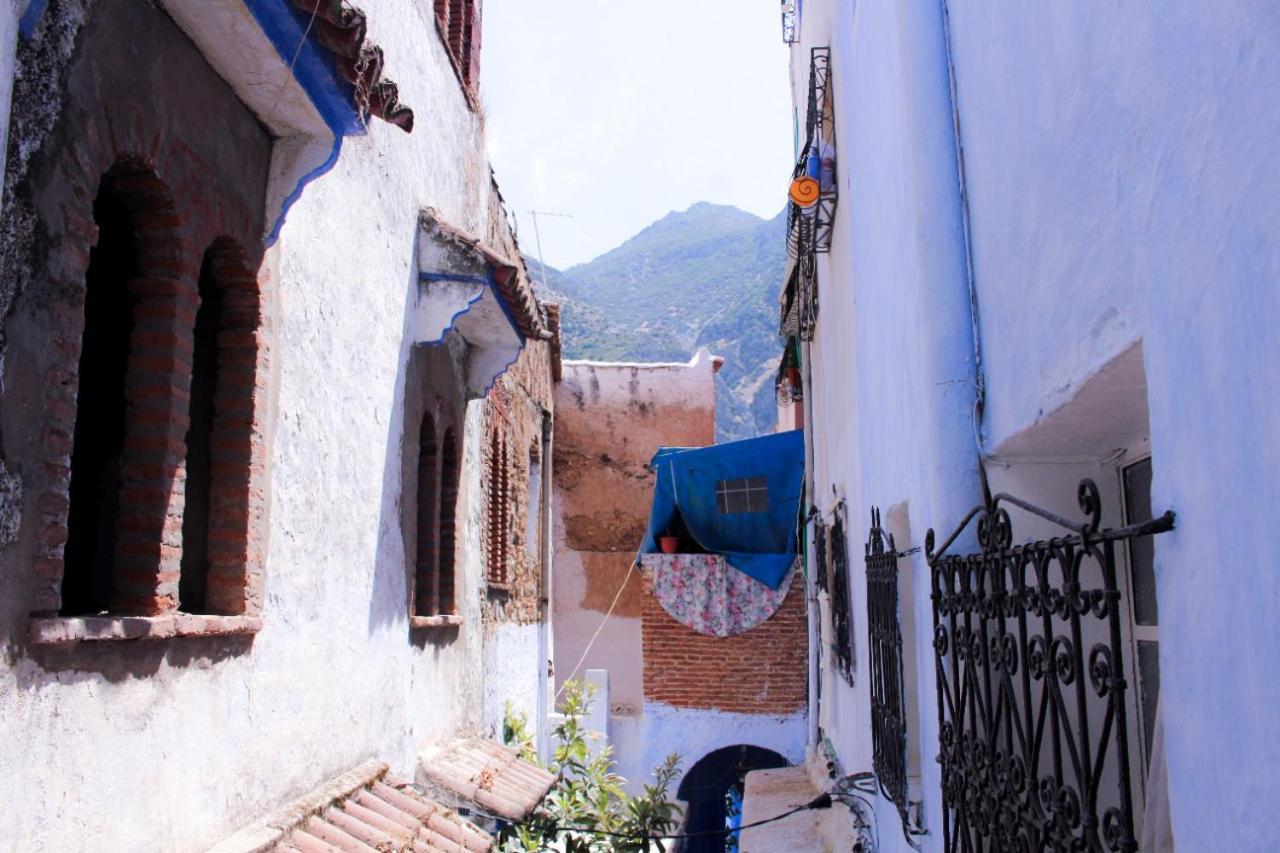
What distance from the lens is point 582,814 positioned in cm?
865

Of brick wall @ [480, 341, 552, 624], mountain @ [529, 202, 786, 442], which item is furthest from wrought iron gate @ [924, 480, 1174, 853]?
mountain @ [529, 202, 786, 442]

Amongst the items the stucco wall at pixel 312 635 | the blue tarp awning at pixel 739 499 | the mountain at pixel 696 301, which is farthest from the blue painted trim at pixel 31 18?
the mountain at pixel 696 301

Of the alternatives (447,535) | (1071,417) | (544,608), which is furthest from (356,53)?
(544,608)

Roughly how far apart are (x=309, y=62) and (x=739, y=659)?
11125 millimetres

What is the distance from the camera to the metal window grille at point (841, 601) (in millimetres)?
7031

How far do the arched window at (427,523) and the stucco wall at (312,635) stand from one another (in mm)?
352

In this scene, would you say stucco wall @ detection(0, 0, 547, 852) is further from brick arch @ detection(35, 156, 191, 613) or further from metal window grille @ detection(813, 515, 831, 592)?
metal window grille @ detection(813, 515, 831, 592)

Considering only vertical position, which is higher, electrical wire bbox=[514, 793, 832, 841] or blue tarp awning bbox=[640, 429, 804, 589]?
blue tarp awning bbox=[640, 429, 804, 589]

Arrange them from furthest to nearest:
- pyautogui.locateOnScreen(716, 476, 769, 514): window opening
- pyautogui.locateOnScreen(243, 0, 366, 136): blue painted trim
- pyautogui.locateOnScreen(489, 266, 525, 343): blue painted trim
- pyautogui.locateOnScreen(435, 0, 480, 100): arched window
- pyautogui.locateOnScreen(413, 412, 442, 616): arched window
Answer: pyautogui.locateOnScreen(716, 476, 769, 514): window opening
pyautogui.locateOnScreen(435, 0, 480, 100): arched window
pyautogui.locateOnScreen(413, 412, 442, 616): arched window
pyautogui.locateOnScreen(489, 266, 525, 343): blue painted trim
pyautogui.locateOnScreen(243, 0, 366, 136): blue painted trim

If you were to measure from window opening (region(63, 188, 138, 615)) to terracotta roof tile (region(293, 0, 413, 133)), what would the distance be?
116cm

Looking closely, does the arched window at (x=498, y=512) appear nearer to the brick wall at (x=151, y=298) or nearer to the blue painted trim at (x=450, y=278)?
the blue painted trim at (x=450, y=278)

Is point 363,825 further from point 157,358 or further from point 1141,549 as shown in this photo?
point 1141,549

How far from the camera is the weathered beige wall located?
1797cm

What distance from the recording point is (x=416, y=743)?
7156 millimetres
